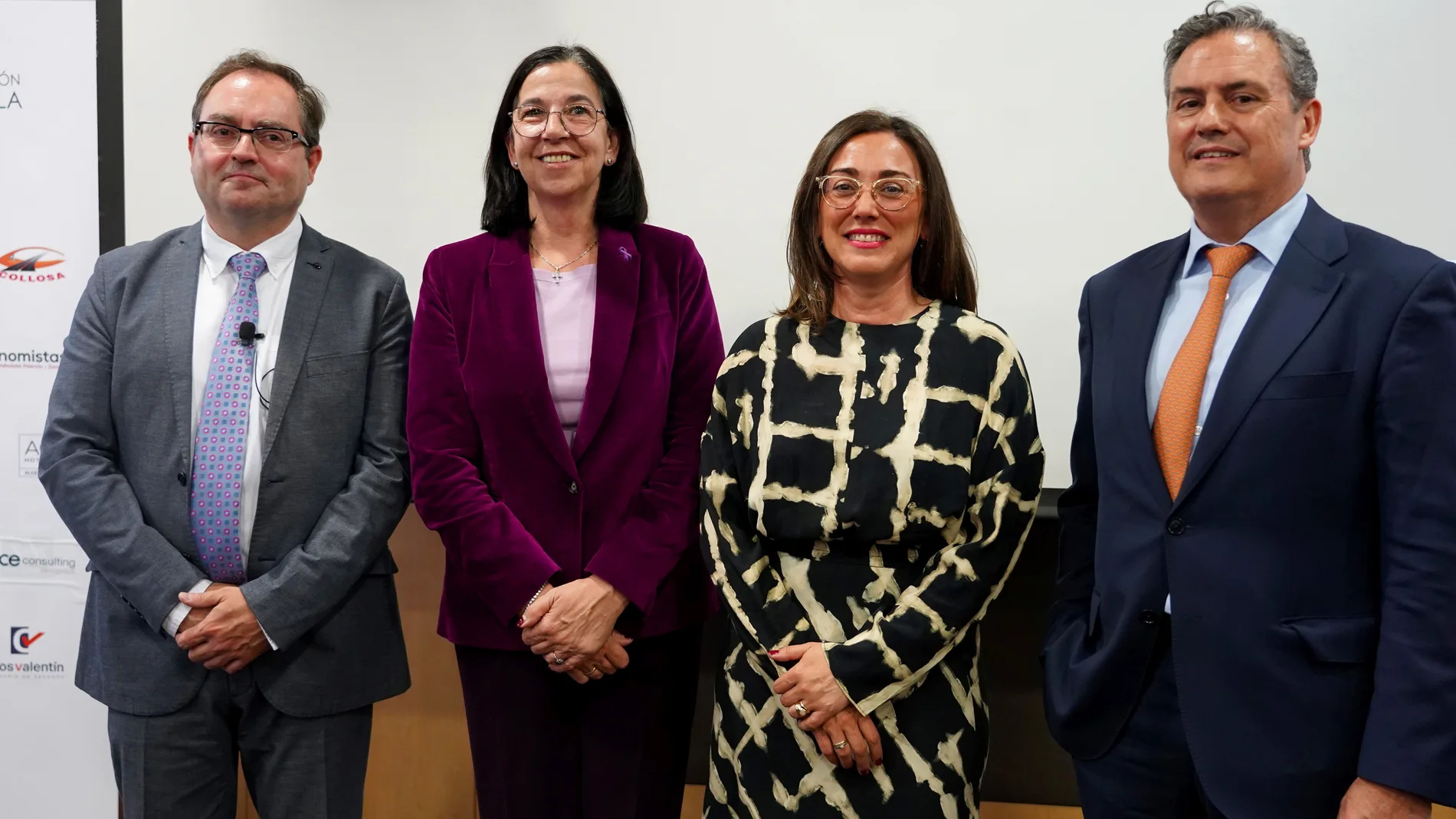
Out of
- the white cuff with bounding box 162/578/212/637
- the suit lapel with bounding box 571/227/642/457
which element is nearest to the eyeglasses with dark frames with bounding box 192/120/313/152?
the suit lapel with bounding box 571/227/642/457

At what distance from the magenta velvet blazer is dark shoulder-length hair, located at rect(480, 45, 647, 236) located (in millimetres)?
109

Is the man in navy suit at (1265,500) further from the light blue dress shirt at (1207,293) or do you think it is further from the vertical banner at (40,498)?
the vertical banner at (40,498)

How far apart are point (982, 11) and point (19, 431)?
2.92 m

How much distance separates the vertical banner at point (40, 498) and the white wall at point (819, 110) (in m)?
0.24

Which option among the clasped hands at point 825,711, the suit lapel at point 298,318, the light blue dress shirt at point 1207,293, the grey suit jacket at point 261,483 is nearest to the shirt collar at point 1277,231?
the light blue dress shirt at point 1207,293

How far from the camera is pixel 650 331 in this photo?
6.95ft

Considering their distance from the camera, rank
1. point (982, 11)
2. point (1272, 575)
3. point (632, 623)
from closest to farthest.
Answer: point (1272, 575) → point (632, 623) → point (982, 11)

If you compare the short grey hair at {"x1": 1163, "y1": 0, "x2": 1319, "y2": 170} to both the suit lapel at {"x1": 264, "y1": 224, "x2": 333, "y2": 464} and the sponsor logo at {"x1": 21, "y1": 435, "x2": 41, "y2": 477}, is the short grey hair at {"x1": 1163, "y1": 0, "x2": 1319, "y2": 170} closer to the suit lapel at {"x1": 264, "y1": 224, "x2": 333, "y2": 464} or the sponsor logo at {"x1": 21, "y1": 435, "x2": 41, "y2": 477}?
the suit lapel at {"x1": 264, "y1": 224, "x2": 333, "y2": 464}

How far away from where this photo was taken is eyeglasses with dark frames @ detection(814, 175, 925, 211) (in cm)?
193

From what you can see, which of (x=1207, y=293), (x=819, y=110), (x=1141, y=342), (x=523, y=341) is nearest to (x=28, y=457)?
(x=523, y=341)

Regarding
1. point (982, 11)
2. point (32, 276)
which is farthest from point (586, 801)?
point (32, 276)

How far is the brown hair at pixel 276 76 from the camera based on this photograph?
2.24 metres

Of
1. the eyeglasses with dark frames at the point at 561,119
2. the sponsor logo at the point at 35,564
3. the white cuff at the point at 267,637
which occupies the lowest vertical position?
A: the sponsor logo at the point at 35,564

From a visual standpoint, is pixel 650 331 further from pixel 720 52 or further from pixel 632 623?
pixel 720 52
